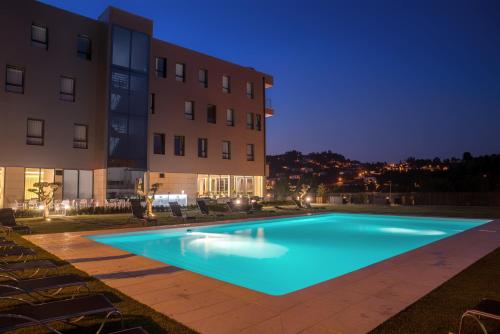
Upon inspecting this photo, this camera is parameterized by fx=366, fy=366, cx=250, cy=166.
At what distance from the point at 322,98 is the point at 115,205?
3967 centimetres

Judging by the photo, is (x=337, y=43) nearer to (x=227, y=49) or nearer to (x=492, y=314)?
(x=227, y=49)

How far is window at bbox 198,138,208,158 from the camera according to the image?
931 inches

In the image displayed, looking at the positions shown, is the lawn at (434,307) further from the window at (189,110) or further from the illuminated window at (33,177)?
the window at (189,110)

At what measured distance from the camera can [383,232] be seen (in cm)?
1385

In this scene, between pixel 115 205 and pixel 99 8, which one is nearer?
pixel 115 205

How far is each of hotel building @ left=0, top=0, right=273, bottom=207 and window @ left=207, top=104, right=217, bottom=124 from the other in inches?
2.6

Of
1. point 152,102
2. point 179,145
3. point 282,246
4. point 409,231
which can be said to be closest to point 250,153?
point 179,145

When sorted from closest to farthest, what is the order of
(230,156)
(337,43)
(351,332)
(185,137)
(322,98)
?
(351,332), (185,137), (230,156), (337,43), (322,98)

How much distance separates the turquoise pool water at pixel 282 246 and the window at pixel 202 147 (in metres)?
8.85

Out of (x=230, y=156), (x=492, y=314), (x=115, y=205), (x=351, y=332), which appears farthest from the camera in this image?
(x=230, y=156)

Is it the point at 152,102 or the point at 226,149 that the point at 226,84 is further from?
the point at 152,102

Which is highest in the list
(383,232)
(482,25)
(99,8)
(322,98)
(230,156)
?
(99,8)

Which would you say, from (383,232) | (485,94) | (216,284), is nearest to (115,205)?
(383,232)

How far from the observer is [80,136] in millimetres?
19000
